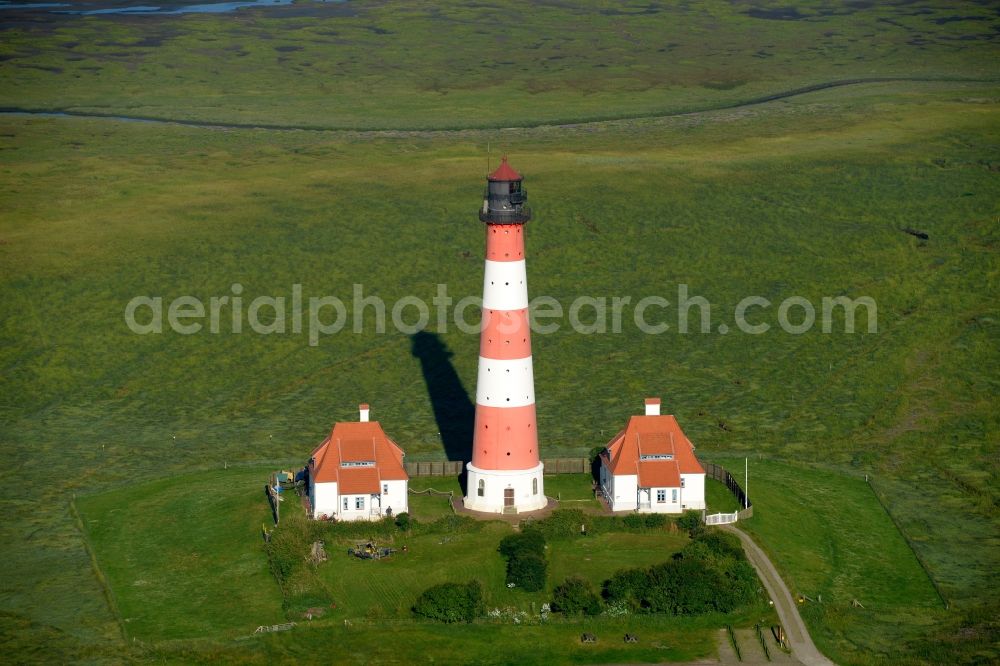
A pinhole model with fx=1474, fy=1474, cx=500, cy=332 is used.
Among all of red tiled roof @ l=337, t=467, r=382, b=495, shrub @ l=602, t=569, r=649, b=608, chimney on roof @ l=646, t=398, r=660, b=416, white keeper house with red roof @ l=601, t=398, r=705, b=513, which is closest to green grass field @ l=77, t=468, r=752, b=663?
shrub @ l=602, t=569, r=649, b=608

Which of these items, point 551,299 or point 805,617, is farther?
point 551,299

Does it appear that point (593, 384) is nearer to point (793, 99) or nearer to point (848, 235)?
point (848, 235)

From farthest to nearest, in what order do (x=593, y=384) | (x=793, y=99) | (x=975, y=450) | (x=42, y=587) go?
(x=793, y=99)
(x=593, y=384)
(x=975, y=450)
(x=42, y=587)

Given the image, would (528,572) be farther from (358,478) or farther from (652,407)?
(652,407)

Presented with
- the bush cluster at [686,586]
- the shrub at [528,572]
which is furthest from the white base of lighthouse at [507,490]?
the bush cluster at [686,586]

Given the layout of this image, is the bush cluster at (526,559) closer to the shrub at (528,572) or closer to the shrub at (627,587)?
the shrub at (528,572)

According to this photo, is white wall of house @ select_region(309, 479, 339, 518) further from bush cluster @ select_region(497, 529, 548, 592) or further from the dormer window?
bush cluster @ select_region(497, 529, 548, 592)

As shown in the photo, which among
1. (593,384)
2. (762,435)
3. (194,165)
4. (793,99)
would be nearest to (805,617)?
(762,435)
